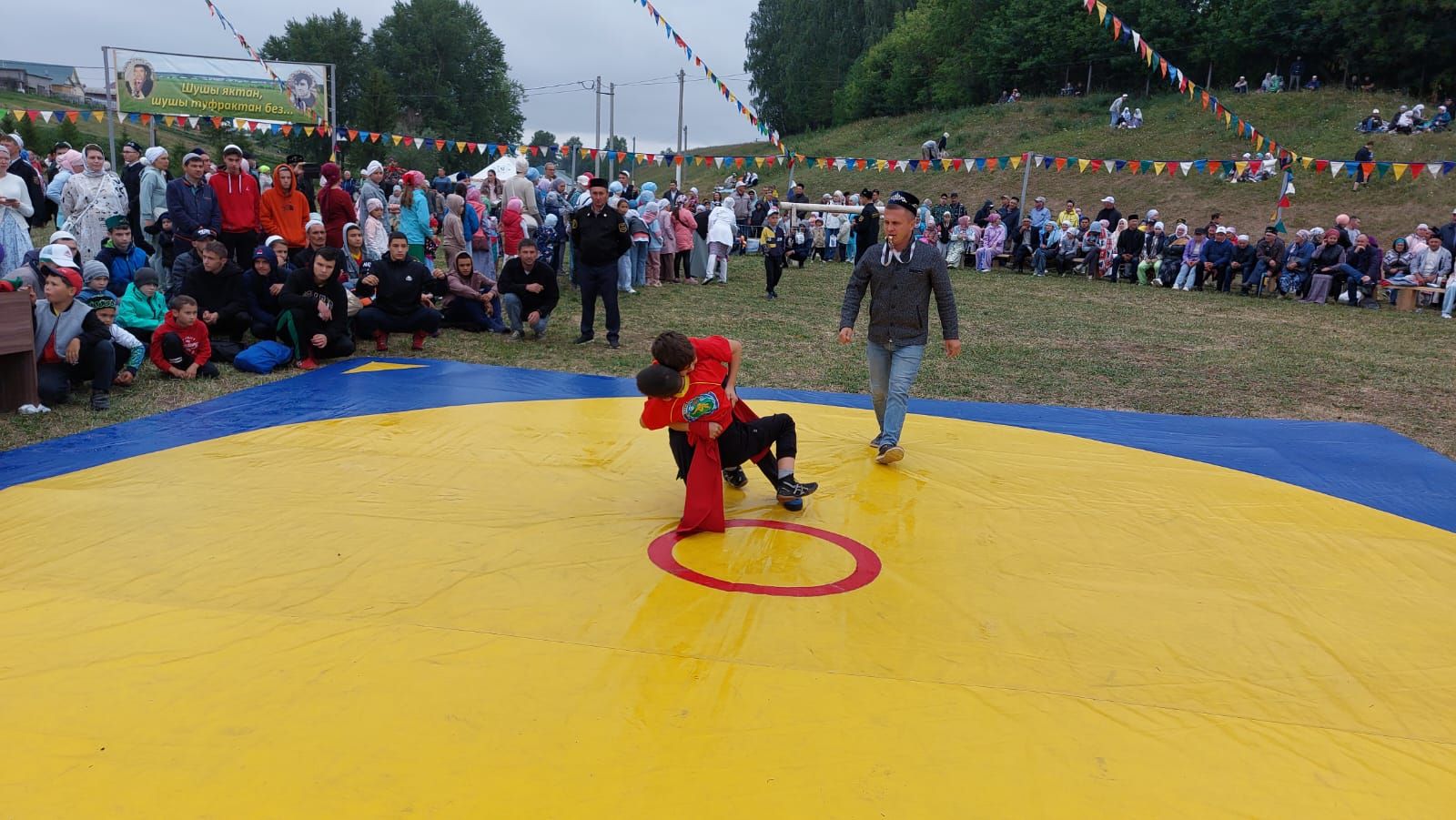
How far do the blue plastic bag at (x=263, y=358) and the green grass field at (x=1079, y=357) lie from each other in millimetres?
170

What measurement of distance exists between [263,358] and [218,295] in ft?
3.43

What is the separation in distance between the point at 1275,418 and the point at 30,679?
7880 mm

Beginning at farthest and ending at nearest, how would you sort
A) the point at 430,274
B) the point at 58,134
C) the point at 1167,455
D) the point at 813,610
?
the point at 58,134 < the point at 430,274 < the point at 1167,455 < the point at 813,610

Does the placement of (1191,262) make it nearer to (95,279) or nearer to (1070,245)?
(1070,245)

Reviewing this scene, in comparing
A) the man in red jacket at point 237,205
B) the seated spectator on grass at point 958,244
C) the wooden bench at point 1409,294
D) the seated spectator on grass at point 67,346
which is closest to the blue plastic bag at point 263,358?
the seated spectator on grass at point 67,346

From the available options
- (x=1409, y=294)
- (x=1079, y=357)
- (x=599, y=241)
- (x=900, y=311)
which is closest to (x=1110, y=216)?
(x=1409, y=294)

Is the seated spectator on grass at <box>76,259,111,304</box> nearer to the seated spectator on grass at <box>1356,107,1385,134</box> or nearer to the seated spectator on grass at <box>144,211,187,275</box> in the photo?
the seated spectator on grass at <box>144,211,187,275</box>

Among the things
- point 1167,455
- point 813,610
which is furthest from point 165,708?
point 1167,455

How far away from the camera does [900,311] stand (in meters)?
5.71

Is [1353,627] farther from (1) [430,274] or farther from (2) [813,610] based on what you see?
(1) [430,274]

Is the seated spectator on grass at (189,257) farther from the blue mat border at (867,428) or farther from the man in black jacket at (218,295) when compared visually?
the blue mat border at (867,428)

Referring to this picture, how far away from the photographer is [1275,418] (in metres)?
7.33

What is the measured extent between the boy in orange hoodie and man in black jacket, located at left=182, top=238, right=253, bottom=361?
0.91 metres

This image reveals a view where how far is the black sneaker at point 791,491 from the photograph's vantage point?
4785 mm
